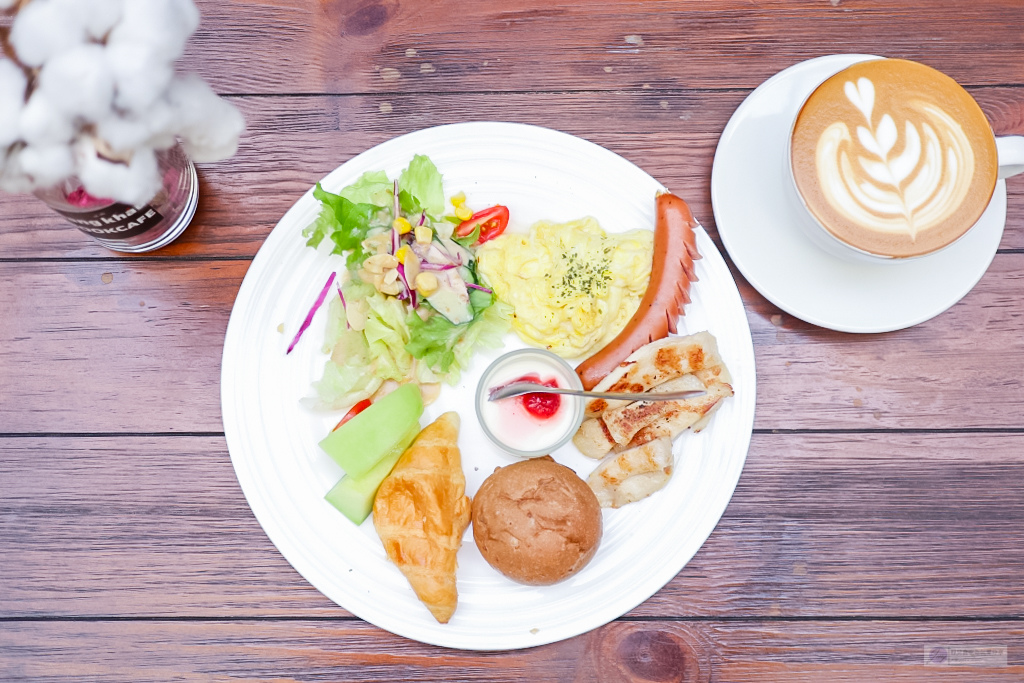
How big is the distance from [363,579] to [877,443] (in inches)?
77.9

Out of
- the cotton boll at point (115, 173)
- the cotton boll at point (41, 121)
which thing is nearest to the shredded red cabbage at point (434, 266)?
the cotton boll at point (115, 173)

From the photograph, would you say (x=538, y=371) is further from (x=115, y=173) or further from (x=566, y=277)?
(x=115, y=173)

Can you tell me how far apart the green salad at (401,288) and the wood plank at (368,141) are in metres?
0.28

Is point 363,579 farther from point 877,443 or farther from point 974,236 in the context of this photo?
point 974,236

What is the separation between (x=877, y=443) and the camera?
2.43m

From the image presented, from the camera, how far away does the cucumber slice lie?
221cm

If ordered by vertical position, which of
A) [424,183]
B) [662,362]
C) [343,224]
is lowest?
[662,362]

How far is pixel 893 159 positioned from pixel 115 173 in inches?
90.3

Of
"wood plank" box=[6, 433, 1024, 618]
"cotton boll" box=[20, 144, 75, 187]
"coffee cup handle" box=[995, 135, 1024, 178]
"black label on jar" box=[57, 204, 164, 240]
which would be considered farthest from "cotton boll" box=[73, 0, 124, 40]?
"coffee cup handle" box=[995, 135, 1024, 178]

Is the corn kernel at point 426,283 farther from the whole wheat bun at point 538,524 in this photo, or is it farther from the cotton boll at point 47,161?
the cotton boll at point 47,161

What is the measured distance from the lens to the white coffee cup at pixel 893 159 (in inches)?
80.1

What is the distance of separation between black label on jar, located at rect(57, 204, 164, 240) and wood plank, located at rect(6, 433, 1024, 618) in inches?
30.6

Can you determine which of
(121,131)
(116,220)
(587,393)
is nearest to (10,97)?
(121,131)

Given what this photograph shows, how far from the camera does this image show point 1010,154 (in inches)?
80.6
